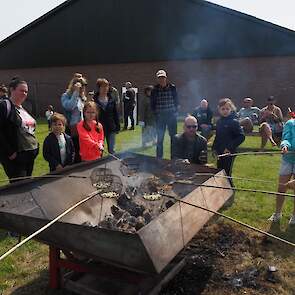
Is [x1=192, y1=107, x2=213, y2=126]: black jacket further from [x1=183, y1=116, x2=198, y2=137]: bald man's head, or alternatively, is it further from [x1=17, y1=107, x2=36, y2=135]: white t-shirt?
[x1=17, y1=107, x2=36, y2=135]: white t-shirt

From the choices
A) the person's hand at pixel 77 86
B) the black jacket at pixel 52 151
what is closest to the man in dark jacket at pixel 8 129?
the black jacket at pixel 52 151

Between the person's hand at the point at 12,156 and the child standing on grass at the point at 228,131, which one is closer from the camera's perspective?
the person's hand at the point at 12,156

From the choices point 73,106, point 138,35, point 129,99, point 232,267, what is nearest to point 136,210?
point 232,267

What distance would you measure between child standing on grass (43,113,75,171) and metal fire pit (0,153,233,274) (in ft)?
1.71

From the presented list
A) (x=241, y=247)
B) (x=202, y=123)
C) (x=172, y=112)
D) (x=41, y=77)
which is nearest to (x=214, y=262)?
(x=241, y=247)

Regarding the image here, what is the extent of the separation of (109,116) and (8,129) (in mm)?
2506

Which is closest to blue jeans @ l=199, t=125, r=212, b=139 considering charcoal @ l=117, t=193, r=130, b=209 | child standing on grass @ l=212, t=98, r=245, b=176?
child standing on grass @ l=212, t=98, r=245, b=176

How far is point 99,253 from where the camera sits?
2834 millimetres

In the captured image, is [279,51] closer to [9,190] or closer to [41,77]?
[41,77]

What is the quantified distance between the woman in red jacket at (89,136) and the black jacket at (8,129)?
98 centimetres

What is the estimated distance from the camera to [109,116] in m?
6.89

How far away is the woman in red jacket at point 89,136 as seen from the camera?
5.42m

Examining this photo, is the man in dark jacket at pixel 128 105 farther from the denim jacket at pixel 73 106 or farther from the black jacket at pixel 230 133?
the black jacket at pixel 230 133

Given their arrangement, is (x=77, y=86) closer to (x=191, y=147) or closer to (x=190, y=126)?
(x=190, y=126)
